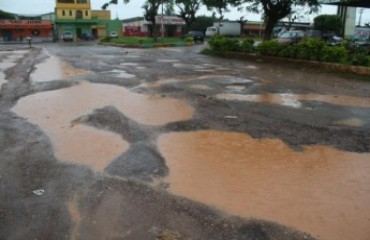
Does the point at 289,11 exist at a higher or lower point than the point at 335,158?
higher

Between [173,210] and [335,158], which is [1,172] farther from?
[335,158]

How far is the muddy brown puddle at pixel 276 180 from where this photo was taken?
166 inches

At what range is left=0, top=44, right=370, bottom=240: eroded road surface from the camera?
406cm

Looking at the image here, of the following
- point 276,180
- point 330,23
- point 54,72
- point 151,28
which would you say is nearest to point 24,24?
point 151,28

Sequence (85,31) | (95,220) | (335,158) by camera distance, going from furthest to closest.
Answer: (85,31) → (335,158) → (95,220)

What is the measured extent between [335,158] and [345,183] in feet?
2.92

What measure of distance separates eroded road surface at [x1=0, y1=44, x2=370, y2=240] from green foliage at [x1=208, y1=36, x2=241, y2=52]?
12.6 meters

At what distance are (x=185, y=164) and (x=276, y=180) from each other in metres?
1.33

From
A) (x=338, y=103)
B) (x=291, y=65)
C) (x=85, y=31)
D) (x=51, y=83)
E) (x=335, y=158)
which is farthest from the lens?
(x=85, y=31)

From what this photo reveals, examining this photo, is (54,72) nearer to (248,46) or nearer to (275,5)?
(248,46)

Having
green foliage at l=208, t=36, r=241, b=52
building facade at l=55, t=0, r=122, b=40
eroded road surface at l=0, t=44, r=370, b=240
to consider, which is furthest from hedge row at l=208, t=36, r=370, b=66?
building facade at l=55, t=0, r=122, b=40

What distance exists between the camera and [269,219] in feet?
13.7

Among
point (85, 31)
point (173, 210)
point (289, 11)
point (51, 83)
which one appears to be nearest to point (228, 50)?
point (289, 11)

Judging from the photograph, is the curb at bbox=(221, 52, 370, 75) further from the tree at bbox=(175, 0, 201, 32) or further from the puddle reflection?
the tree at bbox=(175, 0, 201, 32)
